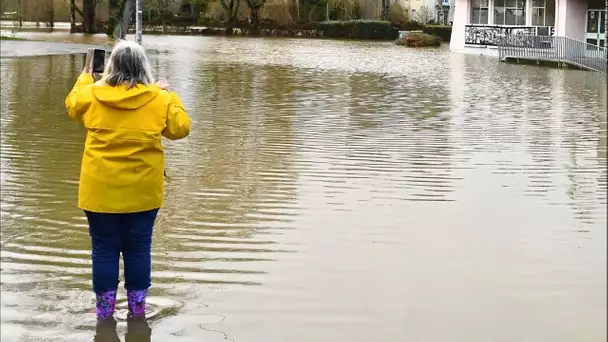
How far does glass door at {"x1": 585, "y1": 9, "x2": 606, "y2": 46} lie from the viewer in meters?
38.8

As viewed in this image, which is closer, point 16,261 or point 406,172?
point 16,261

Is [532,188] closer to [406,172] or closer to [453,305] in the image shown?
[406,172]

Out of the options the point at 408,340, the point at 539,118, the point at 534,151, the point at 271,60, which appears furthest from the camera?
the point at 271,60

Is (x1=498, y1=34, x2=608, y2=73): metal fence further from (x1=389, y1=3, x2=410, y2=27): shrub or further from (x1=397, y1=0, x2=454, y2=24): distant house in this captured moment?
(x1=397, y1=0, x2=454, y2=24): distant house

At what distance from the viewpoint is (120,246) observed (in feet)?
16.4

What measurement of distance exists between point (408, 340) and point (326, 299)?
83 centimetres

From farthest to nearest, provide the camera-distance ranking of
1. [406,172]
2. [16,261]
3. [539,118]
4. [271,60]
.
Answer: [271,60] → [539,118] → [406,172] → [16,261]

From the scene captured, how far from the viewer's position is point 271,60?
109 ft

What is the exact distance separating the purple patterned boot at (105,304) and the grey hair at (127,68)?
1.20 meters

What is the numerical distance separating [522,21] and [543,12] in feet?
4.57

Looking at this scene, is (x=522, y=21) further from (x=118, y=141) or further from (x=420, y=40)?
(x=118, y=141)

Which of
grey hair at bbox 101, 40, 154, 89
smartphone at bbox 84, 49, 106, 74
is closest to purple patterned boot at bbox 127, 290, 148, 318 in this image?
grey hair at bbox 101, 40, 154, 89

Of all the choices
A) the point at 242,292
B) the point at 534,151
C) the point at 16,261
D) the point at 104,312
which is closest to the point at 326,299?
the point at 242,292

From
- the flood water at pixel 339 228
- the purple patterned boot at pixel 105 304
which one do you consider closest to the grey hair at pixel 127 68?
the purple patterned boot at pixel 105 304
